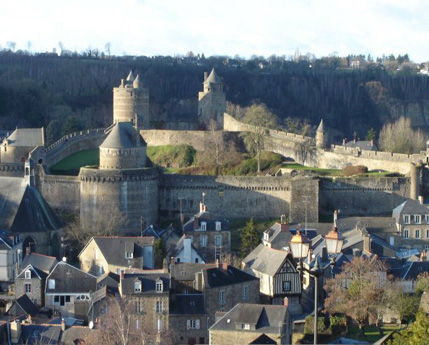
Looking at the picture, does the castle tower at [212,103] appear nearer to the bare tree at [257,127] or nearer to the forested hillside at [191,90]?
the bare tree at [257,127]

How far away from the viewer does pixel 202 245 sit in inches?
2004

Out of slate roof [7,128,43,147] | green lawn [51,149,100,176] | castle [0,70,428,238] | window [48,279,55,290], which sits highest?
slate roof [7,128,43,147]

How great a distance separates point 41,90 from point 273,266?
52358 millimetres

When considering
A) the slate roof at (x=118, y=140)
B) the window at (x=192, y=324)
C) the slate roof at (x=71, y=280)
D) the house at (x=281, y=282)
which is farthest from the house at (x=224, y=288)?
the slate roof at (x=118, y=140)

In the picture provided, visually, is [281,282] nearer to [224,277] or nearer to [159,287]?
[224,277]

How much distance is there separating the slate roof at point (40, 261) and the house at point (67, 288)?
171cm

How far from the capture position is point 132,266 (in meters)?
46.9

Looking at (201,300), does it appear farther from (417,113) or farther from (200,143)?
(417,113)

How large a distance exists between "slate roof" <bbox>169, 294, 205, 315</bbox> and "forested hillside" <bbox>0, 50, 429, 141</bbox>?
118 ft

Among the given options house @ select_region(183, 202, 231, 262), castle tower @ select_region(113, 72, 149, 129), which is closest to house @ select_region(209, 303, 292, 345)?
house @ select_region(183, 202, 231, 262)

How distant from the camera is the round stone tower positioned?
54.1m

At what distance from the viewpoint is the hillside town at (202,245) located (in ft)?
132

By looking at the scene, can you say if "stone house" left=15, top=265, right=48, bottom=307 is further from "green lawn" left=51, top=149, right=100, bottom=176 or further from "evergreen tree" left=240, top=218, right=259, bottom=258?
"green lawn" left=51, top=149, right=100, bottom=176

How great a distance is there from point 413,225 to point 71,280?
1804 cm
